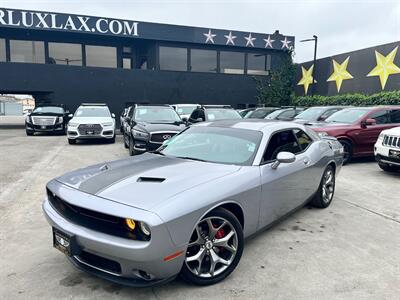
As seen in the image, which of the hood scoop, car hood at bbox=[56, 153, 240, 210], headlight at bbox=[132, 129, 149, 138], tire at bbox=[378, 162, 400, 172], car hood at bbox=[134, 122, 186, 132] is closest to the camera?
car hood at bbox=[56, 153, 240, 210]

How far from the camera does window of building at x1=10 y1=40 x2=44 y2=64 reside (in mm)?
21953

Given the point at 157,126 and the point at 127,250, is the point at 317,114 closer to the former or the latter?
the point at 157,126

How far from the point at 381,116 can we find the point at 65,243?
30.1ft

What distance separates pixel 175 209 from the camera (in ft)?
8.51

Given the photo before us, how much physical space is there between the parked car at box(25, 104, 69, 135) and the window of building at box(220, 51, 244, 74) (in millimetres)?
12245

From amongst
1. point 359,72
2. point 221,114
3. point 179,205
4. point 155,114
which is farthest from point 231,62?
point 179,205

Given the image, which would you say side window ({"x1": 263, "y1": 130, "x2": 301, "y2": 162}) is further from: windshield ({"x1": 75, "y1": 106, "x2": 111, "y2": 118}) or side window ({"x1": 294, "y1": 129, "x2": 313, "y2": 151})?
windshield ({"x1": 75, "y1": 106, "x2": 111, "y2": 118})

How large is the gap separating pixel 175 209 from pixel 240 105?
22323 mm

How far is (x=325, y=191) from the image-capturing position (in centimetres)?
516

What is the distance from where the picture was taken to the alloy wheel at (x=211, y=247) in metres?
2.87

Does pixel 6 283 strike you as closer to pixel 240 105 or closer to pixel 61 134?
pixel 61 134

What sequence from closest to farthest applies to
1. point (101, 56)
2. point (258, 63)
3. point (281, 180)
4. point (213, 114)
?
point (281, 180)
point (213, 114)
point (101, 56)
point (258, 63)

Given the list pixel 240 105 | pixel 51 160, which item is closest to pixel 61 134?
pixel 51 160

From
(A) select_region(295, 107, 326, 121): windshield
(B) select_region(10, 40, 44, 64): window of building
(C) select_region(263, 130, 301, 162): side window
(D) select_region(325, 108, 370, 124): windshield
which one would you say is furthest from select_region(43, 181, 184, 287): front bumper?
(B) select_region(10, 40, 44, 64): window of building
